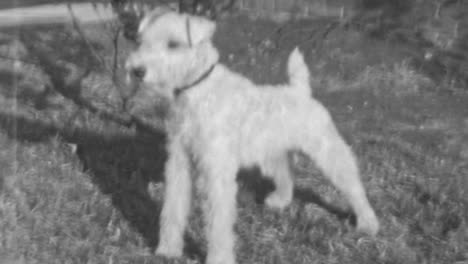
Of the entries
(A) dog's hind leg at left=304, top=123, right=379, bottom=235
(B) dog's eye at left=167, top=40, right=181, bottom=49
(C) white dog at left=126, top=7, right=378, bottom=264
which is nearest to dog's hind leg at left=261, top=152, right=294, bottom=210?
(A) dog's hind leg at left=304, top=123, right=379, bottom=235

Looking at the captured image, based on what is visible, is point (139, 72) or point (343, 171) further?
point (343, 171)

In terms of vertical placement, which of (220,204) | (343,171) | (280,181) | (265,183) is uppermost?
(220,204)

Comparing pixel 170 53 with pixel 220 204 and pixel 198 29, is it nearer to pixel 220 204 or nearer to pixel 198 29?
pixel 198 29

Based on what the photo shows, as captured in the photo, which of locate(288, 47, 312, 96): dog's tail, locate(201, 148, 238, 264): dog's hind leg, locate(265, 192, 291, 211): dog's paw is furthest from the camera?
locate(265, 192, 291, 211): dog's paw

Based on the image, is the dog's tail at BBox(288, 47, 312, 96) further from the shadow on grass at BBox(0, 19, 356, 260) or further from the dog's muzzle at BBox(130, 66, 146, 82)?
the dog's muzzle at BBox(130, 66, 146, 82)

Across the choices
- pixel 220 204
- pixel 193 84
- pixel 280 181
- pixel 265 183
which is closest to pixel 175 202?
pixel 220 204

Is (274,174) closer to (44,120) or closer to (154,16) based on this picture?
(154,16)

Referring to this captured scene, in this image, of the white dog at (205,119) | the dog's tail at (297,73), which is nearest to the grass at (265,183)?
the dog's tail at (297,73)

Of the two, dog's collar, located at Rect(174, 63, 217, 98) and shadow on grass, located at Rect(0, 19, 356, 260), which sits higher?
dog's collar, located at Rect(174, 63, 217, 98)
